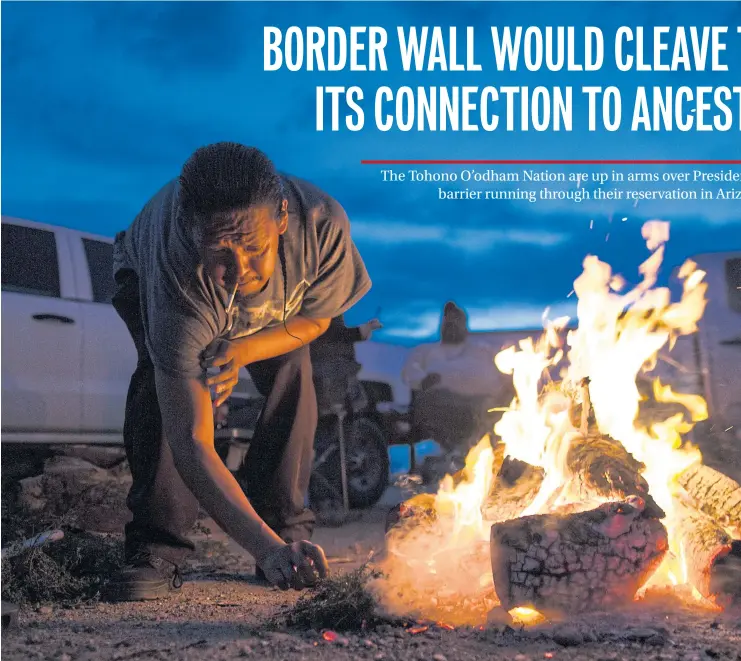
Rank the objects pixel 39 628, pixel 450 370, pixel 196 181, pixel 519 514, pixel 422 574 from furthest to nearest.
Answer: pixel 450 370
pixel 519 514
pixel 422 574
pixel 39 628
pixel 196 181

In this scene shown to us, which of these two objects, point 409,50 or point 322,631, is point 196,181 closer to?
point 322,631

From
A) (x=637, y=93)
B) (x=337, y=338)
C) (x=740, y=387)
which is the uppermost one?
(x=637, y=93)

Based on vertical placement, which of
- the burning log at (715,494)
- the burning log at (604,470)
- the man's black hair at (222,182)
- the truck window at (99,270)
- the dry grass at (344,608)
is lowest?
the dry grass at (344,608)

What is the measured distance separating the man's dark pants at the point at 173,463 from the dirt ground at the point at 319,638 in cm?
44

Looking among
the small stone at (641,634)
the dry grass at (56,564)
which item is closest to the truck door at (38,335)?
the dry grass at (56,564)

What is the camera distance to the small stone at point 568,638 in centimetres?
295

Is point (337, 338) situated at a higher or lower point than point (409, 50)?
lower

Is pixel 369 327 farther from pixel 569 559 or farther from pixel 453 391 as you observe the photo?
pixel 569 559

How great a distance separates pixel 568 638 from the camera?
2.97m

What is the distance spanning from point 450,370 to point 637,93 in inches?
184

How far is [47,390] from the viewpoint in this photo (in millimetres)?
6254

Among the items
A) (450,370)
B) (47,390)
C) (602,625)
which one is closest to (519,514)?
(602,625)

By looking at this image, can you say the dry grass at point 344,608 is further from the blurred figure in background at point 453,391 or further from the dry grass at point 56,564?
the blurred figure in background at point 453,391

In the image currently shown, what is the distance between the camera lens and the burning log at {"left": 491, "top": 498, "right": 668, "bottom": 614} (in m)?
3.39
